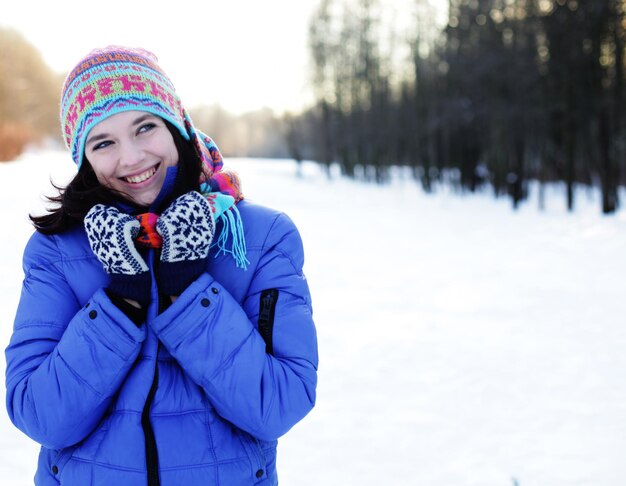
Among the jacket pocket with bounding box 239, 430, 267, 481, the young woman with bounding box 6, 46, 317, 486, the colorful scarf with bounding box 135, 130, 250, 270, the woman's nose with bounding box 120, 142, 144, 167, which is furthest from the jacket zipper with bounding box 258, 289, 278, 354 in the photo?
the woman's nose with bounding box 120, 142, 144, 167

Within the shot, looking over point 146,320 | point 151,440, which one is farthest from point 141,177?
point 151,440

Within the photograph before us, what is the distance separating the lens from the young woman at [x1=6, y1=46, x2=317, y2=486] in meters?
1.46

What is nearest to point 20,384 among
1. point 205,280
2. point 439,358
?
point 205,280

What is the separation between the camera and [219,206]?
1.60 m

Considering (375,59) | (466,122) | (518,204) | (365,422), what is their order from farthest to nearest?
(375,59), (466,122), (518,204), (365,422)

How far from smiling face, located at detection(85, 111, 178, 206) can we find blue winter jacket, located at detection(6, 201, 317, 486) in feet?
0.69

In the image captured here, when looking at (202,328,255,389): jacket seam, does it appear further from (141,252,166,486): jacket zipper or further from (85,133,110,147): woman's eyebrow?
(85,133,110,147): woman's eyebrow

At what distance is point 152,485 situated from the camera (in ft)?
4.81

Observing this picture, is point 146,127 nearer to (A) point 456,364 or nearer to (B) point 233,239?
(B) point 233,239

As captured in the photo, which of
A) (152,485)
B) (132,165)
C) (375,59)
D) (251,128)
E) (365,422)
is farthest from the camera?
(251,128)

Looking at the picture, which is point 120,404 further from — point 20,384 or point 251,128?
point 251,128

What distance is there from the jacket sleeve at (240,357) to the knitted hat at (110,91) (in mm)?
525

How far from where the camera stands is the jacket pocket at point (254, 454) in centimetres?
157

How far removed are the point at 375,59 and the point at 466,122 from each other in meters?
11.2
